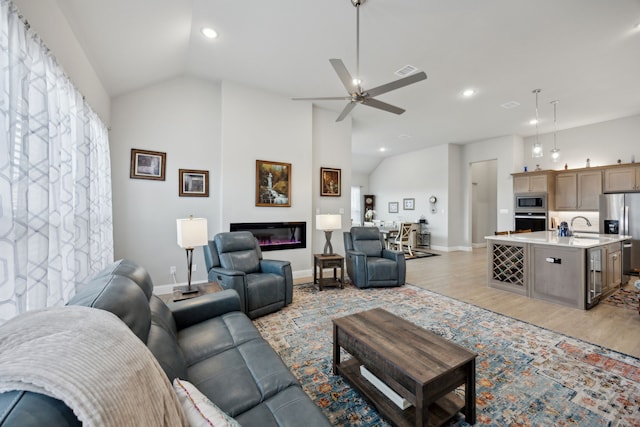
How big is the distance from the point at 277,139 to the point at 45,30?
3.12 meters

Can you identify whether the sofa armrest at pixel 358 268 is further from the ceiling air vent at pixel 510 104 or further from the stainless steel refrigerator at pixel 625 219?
the stainless steel refrigerator at pixel 625 219

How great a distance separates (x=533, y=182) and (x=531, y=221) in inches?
39.2

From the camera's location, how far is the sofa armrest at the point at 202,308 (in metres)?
1.94

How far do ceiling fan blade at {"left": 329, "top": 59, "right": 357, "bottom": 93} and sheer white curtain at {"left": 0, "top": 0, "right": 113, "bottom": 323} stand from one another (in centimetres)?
213

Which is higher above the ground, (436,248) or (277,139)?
(277,139)

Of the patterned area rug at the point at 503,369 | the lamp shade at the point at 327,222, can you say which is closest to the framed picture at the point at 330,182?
the lamp shade at the point at 327,222

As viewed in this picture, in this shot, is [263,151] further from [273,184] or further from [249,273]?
[249,273]

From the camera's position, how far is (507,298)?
12.3 feet

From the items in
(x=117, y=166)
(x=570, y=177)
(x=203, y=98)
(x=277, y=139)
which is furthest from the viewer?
(x=570, y=177)

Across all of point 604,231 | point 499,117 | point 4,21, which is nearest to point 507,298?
point 604,231

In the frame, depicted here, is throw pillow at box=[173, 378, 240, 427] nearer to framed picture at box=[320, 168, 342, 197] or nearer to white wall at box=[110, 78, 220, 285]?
white wall at box=[110, 78, 220, 285]

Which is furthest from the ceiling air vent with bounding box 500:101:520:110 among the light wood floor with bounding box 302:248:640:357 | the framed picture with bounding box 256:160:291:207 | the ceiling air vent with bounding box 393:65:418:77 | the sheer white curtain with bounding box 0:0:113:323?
the sheer white curtain with bounding box 0:0:113:323

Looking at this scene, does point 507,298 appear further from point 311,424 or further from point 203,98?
point 203,98

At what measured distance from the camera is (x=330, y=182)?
548 centimetres
